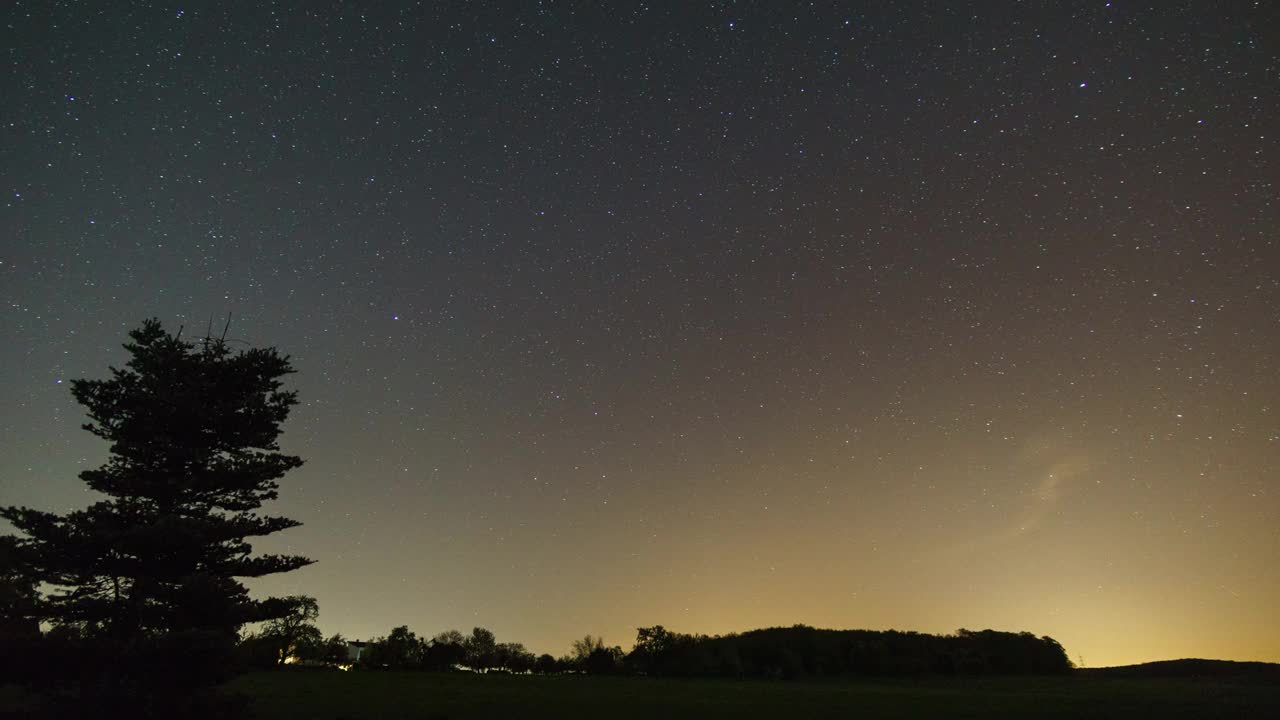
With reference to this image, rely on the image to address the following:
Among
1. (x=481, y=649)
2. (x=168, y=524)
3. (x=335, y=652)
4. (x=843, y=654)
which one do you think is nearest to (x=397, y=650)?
(x=335, y=652)

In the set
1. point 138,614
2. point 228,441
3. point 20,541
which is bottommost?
point 138,614

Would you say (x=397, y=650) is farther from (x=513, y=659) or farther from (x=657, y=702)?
(x=657, y=702)

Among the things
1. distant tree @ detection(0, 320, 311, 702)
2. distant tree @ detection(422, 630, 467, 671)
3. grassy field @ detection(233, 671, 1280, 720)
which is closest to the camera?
distant tree @ detection(0, 320, 311, 702)

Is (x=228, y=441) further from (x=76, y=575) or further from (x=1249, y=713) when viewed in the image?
(x=1249, y=713)

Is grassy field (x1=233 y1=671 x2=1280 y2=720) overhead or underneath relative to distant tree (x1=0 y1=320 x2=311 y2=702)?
underneath

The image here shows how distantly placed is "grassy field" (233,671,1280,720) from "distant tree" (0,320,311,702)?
30.2 feet

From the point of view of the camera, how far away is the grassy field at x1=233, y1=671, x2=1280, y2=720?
32406 mm

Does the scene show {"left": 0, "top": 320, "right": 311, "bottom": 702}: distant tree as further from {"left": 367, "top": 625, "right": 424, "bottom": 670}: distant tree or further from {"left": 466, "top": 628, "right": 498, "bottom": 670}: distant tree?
{"left": 466, "top": 628, "right": 498, "bottom": 670}: distant tree

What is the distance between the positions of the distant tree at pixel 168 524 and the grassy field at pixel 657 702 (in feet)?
30.2

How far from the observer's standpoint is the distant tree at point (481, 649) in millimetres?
95938

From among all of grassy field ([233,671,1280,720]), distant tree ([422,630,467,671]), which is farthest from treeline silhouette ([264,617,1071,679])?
grassy field ([233,671,1280,720])

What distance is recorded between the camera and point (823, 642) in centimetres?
9119

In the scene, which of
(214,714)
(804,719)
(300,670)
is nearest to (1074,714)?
(804,719)

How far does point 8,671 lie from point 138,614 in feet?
10.8
